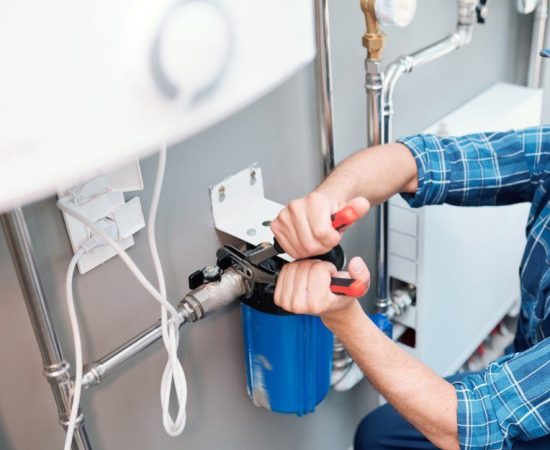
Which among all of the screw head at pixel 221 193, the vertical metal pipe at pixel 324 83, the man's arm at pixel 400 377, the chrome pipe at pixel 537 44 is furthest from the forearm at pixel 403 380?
the chrome pipe at pixel 537 44

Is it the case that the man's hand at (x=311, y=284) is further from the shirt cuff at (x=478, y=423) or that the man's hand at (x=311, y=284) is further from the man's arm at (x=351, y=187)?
the shirt cuff at (x=478, y=423)

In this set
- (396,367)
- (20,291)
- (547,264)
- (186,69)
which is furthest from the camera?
(547,264)

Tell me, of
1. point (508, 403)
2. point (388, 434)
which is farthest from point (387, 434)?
point (508, 403)

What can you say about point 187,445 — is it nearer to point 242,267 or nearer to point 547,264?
point 242,267

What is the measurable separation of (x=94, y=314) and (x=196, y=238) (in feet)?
0.55

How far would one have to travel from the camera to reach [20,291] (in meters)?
0.71

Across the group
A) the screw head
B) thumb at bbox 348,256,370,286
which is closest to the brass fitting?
the screw head

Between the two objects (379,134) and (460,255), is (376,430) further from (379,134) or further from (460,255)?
(379,134)

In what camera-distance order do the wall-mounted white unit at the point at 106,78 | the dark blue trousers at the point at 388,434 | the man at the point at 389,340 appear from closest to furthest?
1. the wall-mounted white unit at the point at 106,78
2. the man at the point at 389,340
3. the dark blue trousers at the point at 388,434

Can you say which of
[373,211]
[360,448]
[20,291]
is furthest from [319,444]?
[20,291]

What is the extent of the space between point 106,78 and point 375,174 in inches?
25.5

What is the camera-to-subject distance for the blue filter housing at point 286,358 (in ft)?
3.03

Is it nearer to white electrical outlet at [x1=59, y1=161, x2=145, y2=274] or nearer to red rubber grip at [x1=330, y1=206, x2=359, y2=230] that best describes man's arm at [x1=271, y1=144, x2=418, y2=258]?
red rubber grip at [x1=330, y1=206, x2=359, y2=230]

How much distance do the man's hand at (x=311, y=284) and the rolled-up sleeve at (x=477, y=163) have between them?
35 cm
